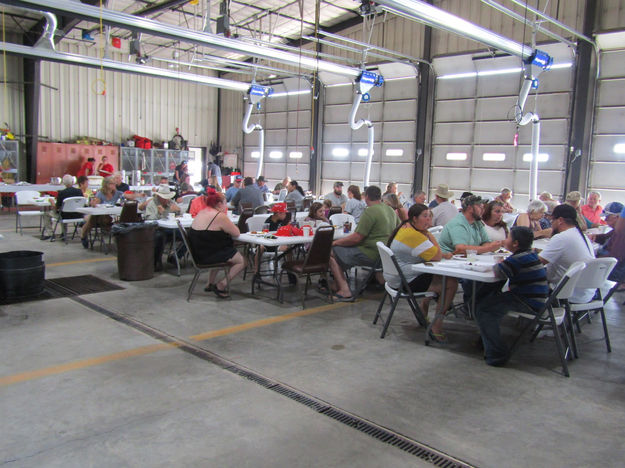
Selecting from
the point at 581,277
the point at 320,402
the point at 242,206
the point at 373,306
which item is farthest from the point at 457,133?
the point at 320,402

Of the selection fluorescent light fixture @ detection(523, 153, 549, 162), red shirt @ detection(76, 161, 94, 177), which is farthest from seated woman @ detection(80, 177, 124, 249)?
fluorescent light fixture @ detection(523, 153, 549, 162)

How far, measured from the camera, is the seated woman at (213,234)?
552 centimetres

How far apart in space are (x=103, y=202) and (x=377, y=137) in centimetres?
952

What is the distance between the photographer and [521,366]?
4.00 meters

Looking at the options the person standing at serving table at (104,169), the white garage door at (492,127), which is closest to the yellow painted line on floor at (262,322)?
the white garage door at (492,127)

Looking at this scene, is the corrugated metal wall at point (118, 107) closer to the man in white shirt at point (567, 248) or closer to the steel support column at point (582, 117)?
the steel support column at point (582, 117)

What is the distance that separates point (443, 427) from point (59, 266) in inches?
246

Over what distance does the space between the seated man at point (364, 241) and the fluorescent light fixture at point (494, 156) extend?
8.67m

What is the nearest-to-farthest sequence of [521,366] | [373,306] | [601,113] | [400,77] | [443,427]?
[443,427], [521,366], [373,306], [601,113], [400,77]

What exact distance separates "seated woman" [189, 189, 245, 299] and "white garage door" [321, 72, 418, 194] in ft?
33.9

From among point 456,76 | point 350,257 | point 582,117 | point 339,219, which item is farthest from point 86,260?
point 582,117

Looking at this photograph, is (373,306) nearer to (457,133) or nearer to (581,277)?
(581,277)

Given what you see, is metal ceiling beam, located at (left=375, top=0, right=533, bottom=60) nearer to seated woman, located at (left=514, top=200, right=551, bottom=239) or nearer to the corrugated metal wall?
seated woman, located at (left=514, top=200, right=551, bottom=239)

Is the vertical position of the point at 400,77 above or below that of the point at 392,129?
above
